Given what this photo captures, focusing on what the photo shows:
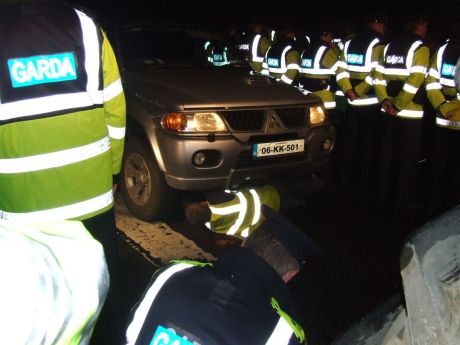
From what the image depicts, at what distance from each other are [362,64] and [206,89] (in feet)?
7.72

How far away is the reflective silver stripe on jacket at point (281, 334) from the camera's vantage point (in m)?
1.45

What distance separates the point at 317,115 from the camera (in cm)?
516

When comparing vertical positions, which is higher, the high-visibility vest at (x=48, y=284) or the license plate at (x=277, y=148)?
the high-visibility vest at (x=48, y=284)

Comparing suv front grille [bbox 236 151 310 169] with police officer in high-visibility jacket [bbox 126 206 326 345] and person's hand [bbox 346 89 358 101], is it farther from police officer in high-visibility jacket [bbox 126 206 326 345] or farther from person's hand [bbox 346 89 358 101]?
police officer in high-visibility jacket [bbox 126 206 326 345]

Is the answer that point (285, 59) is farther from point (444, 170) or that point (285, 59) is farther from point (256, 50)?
point (444, 170)

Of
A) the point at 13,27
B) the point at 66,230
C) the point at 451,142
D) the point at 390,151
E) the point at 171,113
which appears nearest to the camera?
the point at 66,230

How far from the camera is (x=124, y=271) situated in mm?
3953

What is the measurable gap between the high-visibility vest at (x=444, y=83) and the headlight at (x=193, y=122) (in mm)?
2446

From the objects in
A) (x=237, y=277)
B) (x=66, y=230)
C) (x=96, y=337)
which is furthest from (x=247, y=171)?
(x=66, y=230)

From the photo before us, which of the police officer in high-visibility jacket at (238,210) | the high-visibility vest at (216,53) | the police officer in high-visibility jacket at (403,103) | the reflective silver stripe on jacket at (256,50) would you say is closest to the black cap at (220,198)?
the police officer in high-visibility jacket at (238,210)

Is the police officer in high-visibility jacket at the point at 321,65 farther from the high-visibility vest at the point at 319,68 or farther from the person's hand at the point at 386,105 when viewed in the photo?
the person's hand at the point at 386,105

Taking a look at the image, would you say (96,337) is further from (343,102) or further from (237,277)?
(343,102)

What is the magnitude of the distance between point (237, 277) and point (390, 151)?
4.73m

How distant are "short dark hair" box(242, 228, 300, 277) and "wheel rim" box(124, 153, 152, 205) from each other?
2894mm
